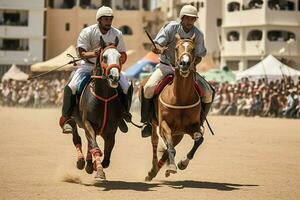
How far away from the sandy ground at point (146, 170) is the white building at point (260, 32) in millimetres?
41669

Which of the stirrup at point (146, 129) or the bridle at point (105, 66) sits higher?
the bridle at point (105, 66)

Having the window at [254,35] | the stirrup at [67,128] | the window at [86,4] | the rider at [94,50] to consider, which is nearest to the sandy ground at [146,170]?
the stirrup at [67,128]

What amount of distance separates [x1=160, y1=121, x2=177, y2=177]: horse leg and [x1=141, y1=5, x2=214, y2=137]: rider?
99 centimetres

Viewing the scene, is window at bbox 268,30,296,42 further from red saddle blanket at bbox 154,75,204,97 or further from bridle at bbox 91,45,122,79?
bridle at bbox 91,45,122,79

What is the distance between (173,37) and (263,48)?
53.3 m

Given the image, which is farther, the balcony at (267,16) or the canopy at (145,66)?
the balcony at (267,16)

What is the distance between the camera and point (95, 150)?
13047mm

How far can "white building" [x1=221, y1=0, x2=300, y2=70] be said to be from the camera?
2635 inches

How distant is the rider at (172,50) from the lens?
13.9 metres

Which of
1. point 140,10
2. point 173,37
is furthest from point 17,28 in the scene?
point 173,37

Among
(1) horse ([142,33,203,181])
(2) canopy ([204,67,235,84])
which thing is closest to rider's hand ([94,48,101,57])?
(1) horse ([142,33,203,181])

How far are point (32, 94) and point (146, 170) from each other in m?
38.8

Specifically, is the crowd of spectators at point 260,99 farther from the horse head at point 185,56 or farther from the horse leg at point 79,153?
the horse head at point 185,56

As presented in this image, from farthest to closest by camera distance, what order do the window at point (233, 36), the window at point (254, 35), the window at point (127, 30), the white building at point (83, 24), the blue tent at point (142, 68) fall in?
the window at point (127, 30), the white building at point (83, 24), the window at point (233, 36), the window at point (254, 35), the blue tent at point (142, 68)
